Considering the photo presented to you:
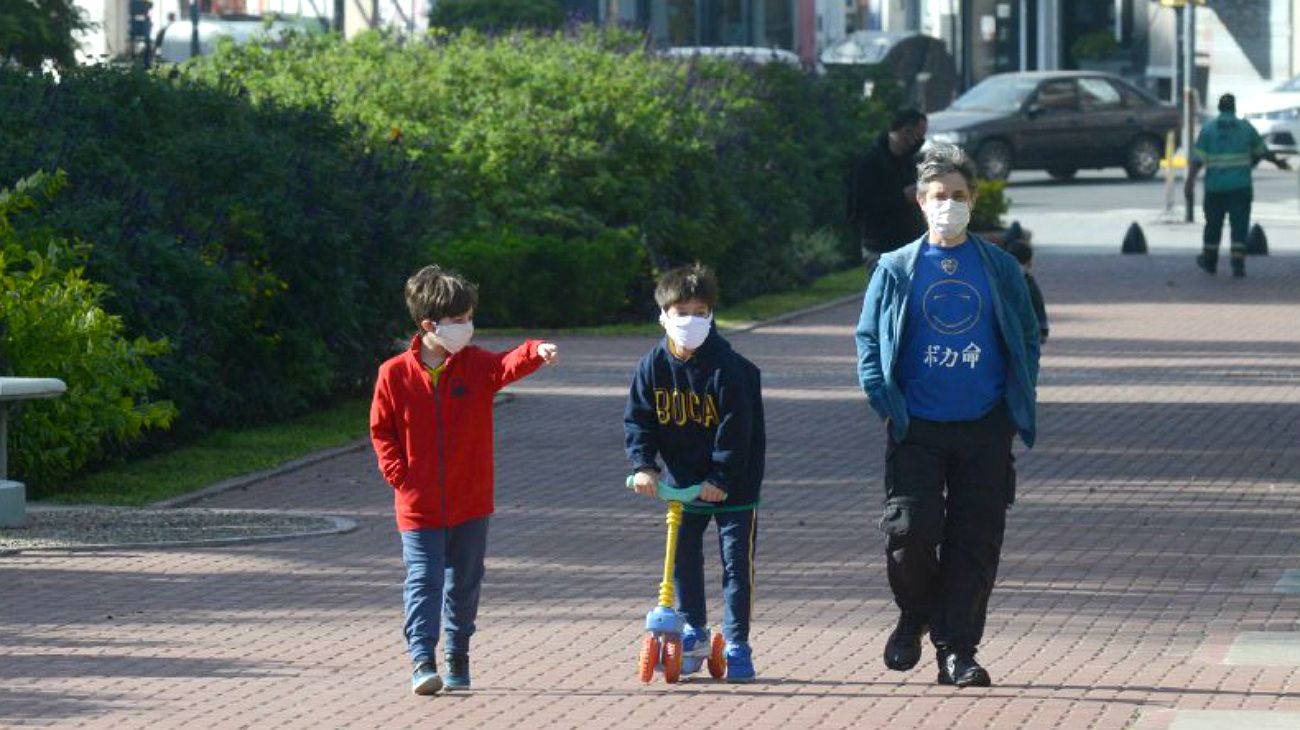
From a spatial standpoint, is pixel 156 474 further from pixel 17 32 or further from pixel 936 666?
pixel 17 32

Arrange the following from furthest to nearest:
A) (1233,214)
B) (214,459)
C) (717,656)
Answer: (1233,214), (214,459), (717,656)

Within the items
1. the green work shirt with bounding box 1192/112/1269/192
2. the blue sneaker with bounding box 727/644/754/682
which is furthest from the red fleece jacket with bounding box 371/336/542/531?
the green work shirt with bounding box 1192/112/1269/192

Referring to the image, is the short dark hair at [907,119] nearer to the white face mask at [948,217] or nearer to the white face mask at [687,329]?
the white face mask at [948,217]

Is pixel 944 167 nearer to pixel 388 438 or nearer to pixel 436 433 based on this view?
pixel 436 433

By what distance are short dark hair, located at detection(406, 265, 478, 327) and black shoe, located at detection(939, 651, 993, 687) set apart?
1776 mm

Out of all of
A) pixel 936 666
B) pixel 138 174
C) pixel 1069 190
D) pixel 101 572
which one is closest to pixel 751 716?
pixel 936 666

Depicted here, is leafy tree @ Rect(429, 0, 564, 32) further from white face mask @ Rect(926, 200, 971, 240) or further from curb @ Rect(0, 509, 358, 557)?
white face mask @ Rect(926, 200, 971, 240)

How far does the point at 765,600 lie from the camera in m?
10.0

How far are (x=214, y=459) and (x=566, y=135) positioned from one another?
28.5 feet

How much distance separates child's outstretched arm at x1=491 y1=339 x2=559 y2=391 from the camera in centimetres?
795

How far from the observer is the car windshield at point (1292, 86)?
48.7m

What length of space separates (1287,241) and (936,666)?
22737mm

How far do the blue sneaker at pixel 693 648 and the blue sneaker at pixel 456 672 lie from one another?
67cm

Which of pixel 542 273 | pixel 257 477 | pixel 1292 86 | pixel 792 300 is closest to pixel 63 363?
pixel 257 477
